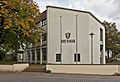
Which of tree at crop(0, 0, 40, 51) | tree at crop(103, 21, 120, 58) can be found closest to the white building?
tree at crop(0, 0, 40, 51)

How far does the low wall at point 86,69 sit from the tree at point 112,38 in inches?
1172

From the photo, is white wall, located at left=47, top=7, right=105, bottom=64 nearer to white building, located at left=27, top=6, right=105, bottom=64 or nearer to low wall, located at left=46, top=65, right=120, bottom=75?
white building, located at left=27, top=6, right=105, bottom=64

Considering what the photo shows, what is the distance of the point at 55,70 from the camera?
1914 cm

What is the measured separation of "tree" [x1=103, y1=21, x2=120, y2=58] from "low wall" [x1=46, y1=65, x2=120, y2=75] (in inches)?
1172

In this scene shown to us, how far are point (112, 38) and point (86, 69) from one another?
1285 inches

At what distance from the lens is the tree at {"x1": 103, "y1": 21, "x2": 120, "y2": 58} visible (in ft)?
153

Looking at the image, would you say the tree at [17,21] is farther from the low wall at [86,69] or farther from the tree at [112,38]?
the tree at [112,38]

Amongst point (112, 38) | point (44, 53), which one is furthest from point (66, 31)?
point (112, 38)

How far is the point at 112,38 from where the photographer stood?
1881 inches

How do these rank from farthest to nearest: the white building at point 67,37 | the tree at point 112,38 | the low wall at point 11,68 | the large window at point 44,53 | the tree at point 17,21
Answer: the tree at point 112,38 → the large window at point 44,53 → the white building at point 67,37 → the low wall at point 11,68 → the tree at point 17,21

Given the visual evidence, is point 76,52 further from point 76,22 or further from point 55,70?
point 55,70

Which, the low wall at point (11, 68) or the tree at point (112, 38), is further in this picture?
the tree at point (112, 38)

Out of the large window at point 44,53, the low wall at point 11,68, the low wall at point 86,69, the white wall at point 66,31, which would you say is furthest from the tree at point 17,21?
the large window at point 44,53

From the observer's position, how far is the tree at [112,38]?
4672 cm
